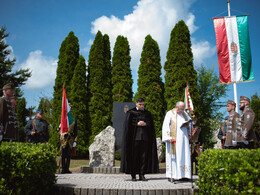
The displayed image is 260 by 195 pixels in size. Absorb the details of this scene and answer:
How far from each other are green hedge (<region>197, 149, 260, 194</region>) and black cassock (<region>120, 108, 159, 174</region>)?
2.14 meters

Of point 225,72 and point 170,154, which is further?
point 225,72

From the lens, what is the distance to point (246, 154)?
12.0 ft

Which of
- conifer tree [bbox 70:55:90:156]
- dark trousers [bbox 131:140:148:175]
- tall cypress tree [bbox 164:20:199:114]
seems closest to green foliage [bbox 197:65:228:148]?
tall cypress tree [bbox 164:20:199:114]

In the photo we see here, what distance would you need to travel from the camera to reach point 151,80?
16.9 metres

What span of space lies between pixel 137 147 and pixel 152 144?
51 centimetres

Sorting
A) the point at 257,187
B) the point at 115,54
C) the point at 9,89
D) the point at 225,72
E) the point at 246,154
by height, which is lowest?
the point at 257,187

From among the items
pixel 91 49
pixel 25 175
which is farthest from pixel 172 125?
pixel 91 49

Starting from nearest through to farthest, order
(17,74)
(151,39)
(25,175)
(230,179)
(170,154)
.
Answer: (230,179), (25,175), (170,154), (151,39), (17,74)

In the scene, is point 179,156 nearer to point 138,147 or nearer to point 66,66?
point 138,147

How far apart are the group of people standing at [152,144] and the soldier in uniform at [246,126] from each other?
4.20ft

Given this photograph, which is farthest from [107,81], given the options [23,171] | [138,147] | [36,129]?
[23,171]

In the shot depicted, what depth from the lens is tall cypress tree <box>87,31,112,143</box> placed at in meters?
16.7

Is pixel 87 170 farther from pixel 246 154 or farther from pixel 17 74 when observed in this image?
pixel 17 74

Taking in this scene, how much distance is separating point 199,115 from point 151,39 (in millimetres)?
6438
